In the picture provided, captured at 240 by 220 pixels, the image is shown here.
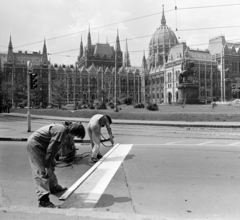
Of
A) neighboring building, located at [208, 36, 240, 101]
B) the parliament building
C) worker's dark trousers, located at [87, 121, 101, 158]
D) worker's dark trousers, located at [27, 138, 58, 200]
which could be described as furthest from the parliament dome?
worker's dark trousers, located at [27, 138, 58, 200]

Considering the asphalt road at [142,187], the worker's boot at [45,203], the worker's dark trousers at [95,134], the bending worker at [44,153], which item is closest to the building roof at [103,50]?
the worker's dark trousers at [95,134]

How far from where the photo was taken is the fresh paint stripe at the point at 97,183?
14.2ft

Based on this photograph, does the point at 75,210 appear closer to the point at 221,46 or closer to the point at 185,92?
the point at 185,92

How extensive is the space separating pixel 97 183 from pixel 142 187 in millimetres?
993

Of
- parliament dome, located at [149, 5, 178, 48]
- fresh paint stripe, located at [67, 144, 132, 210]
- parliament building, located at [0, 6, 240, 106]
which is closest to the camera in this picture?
fresh paint stripe, located at [67, 144, 132, 210]

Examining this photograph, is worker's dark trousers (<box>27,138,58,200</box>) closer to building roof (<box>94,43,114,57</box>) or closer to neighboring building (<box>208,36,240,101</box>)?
neighboring building (<box>208,36,240,101</box>)

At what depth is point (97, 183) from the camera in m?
5.21

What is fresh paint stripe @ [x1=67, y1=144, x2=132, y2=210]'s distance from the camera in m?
4.33

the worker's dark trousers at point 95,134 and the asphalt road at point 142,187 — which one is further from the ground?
Answer: the worker's dark trousers at point 95,134

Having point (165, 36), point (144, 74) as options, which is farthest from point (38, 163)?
point (165, 36)

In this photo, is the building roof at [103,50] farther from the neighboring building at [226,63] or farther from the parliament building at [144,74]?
the neighboring building at [226,63]

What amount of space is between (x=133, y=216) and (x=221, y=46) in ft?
377

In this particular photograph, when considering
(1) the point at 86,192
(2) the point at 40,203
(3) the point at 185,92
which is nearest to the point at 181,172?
(1) the point at 86,192

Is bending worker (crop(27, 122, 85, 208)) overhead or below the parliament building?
below
